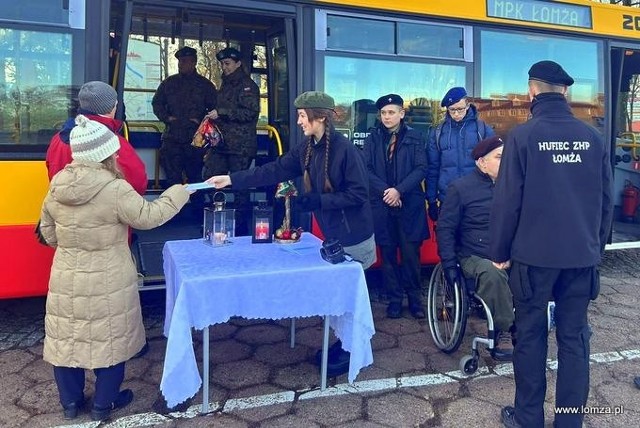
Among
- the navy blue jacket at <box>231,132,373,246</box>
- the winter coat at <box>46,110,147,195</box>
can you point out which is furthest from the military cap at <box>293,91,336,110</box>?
the winter coat at <box>46,110,147,195</box>

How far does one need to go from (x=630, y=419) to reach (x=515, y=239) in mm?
1276

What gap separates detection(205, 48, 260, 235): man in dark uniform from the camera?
572 centimetres

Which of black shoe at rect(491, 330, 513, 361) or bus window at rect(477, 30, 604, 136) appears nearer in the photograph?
black shoe at rect(491, 330, 513, 361)

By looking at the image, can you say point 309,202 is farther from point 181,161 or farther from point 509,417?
point 181,161

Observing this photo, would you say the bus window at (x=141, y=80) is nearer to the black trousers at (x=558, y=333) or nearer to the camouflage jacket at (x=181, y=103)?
the camouflage jacket at (x=181, y=103)

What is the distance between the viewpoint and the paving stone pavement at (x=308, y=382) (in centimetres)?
308

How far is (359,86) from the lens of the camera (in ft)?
15.7

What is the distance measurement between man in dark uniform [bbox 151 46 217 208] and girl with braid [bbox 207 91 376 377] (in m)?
2.98

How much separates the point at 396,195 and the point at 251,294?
1907mm

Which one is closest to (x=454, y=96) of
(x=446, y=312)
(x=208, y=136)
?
(x=446, y=312)

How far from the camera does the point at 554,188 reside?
2.67 m

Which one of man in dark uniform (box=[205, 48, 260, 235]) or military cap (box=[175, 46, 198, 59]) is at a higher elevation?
military cap (box=[175, 46, 198, 59])

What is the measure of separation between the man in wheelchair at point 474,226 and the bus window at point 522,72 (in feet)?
4.87

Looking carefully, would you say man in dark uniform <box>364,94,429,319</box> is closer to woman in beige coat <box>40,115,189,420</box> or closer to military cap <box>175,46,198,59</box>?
woman in beige coat <box>40,115,189,420</box>
